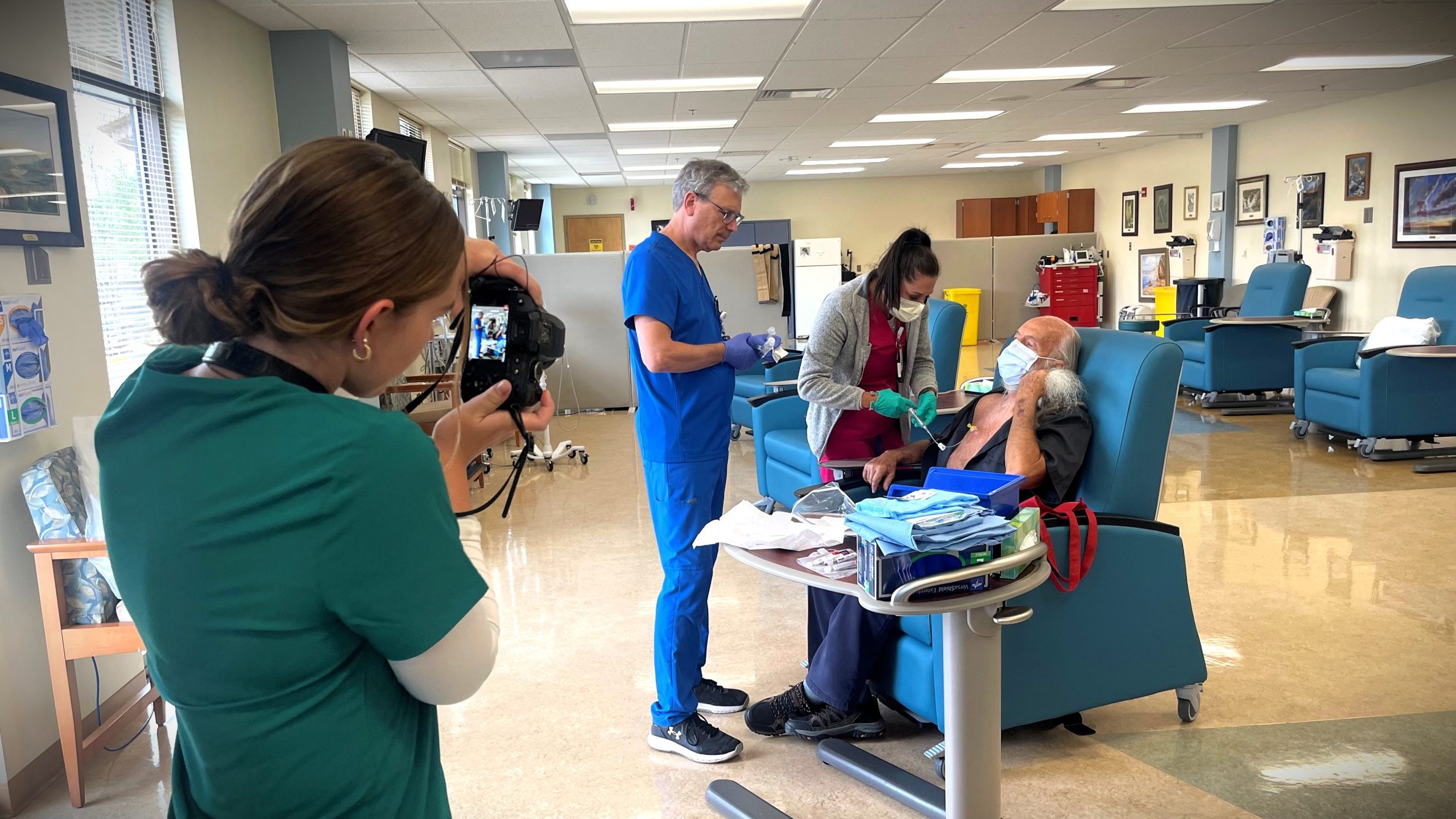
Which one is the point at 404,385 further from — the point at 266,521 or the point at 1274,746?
the point at 266,521

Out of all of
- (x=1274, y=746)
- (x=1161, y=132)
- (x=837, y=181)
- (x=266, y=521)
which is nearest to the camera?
(x=266, y=521)

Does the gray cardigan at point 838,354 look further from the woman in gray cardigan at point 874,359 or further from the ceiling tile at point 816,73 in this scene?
the ceiling tile at point 816,73

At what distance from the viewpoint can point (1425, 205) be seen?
8016 millimetres

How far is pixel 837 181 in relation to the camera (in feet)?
55.7

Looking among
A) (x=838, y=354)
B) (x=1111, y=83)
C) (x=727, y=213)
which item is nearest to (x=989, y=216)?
(x=1111, y=83)

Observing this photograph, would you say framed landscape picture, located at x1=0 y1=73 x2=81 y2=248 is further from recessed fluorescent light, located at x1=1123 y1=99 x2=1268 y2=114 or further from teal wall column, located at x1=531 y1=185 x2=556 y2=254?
teal wall column, located at x1=531 y1=185 x2=556 y2=254

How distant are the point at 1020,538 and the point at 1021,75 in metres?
6.33

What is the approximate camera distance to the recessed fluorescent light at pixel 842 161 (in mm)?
13250

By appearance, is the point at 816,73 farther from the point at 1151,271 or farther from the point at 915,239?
the point at 1151,271

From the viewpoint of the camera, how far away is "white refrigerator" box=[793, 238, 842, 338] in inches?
310

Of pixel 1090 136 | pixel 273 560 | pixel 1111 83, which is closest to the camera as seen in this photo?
pixel 273 560

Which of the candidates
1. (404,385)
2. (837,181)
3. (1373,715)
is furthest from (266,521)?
(837,181)

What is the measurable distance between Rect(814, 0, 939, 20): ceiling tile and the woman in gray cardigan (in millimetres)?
2460

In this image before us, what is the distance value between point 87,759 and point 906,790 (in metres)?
2.22
